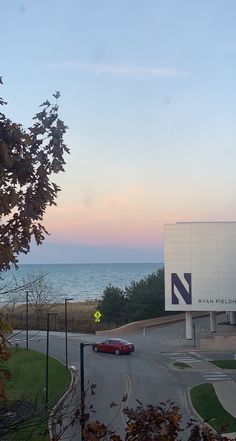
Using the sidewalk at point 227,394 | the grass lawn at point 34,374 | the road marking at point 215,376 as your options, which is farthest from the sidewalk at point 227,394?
the grass lawn at point 34,374

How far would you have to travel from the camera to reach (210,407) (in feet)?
80.6

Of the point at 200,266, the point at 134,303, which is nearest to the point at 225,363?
the point at 200,266

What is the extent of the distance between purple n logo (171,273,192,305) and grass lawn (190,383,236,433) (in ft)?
54.5

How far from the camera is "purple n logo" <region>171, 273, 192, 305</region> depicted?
46750mm

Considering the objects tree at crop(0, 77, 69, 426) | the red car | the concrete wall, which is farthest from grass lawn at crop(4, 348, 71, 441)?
tree at crop(0, 77, 69, 426)

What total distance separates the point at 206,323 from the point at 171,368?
2457cm

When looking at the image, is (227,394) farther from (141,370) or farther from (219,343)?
(219,343)

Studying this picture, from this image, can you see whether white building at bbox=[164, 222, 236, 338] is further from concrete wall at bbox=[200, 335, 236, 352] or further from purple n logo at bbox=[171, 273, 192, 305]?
concrete wall at bbox=[200, 335, 236, 352]

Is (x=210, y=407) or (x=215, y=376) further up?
(x=210, y=407)

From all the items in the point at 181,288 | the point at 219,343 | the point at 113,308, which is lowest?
the point at 219,343

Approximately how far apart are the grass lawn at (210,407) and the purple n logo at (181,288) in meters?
16.6

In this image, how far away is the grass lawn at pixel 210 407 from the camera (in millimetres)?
21445

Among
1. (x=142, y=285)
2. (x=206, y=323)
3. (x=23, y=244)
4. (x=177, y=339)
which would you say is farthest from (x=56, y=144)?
(x=142, y=285)

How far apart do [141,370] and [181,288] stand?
1286 centimetres
